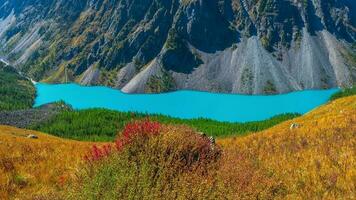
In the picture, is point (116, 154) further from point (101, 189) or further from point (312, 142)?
point (312, 142)

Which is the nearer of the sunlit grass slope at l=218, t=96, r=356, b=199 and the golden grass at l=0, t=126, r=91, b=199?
the sunlit grass slope at l=218, t=96, r=356, b=199

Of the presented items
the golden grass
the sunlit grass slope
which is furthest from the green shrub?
the golden grass

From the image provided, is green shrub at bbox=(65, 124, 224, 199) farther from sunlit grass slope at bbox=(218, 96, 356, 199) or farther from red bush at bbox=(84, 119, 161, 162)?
sunlit grass slope at bbox=(218, 96, 356, 199)

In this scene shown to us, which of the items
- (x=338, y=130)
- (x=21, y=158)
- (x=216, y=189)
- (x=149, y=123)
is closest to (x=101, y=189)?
(x=216, y=189)

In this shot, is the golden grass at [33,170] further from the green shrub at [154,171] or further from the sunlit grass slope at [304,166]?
the sunlit grass slope at [304,166]

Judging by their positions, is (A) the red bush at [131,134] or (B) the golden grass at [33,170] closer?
(A) the red bush at [131,134]

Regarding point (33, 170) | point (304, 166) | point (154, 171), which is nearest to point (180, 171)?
point (154, 171)

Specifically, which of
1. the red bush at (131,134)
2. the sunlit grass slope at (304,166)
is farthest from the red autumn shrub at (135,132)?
the sunlit grass slope at (304,166)

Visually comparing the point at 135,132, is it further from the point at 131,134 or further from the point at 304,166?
the point at 304,166

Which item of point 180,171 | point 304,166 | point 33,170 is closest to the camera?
point 180,171
